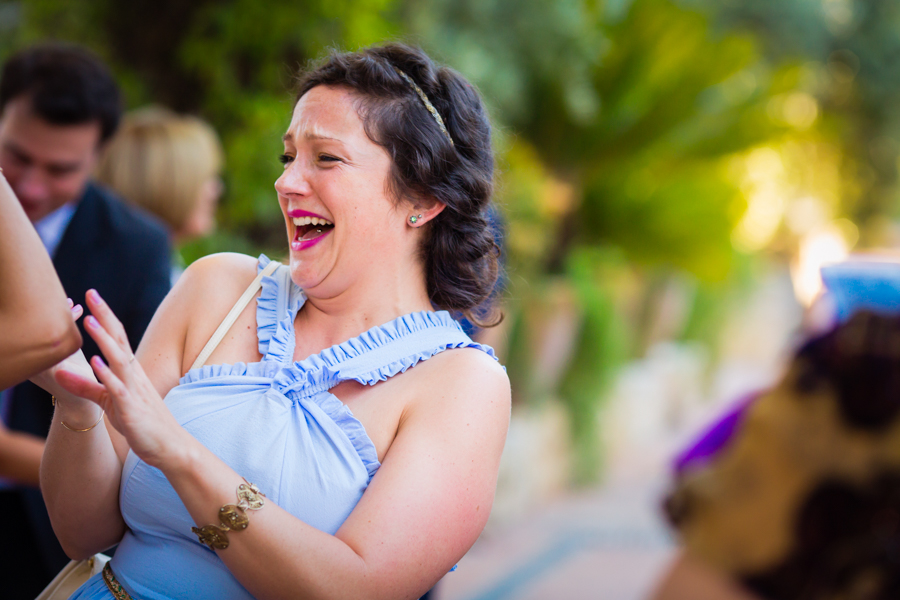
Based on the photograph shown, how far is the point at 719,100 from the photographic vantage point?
23.0 ft

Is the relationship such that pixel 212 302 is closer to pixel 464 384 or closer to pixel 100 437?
pixel 100 437

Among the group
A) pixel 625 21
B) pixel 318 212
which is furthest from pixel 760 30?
pixel 318 212

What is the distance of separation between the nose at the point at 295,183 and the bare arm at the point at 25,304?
52cm

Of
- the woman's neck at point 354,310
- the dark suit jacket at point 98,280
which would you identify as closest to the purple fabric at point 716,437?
the woman's neck at point 354,310

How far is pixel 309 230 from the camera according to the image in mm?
1597

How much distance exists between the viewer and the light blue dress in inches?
53.7

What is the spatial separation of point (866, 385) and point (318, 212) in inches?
40.4

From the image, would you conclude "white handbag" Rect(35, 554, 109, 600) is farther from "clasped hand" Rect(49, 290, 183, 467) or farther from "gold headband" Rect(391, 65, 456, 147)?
"gold headband" Rect(391, 65, 456, 147)

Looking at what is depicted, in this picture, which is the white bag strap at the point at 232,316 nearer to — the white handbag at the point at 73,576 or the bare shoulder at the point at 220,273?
the bare shoulder at the point at 220,273

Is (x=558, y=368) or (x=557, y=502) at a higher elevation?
(x=558, y=368)

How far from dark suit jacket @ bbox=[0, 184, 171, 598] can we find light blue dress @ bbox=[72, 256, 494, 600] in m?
0.74

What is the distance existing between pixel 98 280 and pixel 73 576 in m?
0.86

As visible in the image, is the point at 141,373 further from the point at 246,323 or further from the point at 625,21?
the point at 625,21

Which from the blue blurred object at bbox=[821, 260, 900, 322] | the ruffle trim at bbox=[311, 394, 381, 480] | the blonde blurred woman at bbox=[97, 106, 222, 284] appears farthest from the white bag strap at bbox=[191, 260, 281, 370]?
the blonde blurred woman at bbox=[97, 106, 222, 284]
